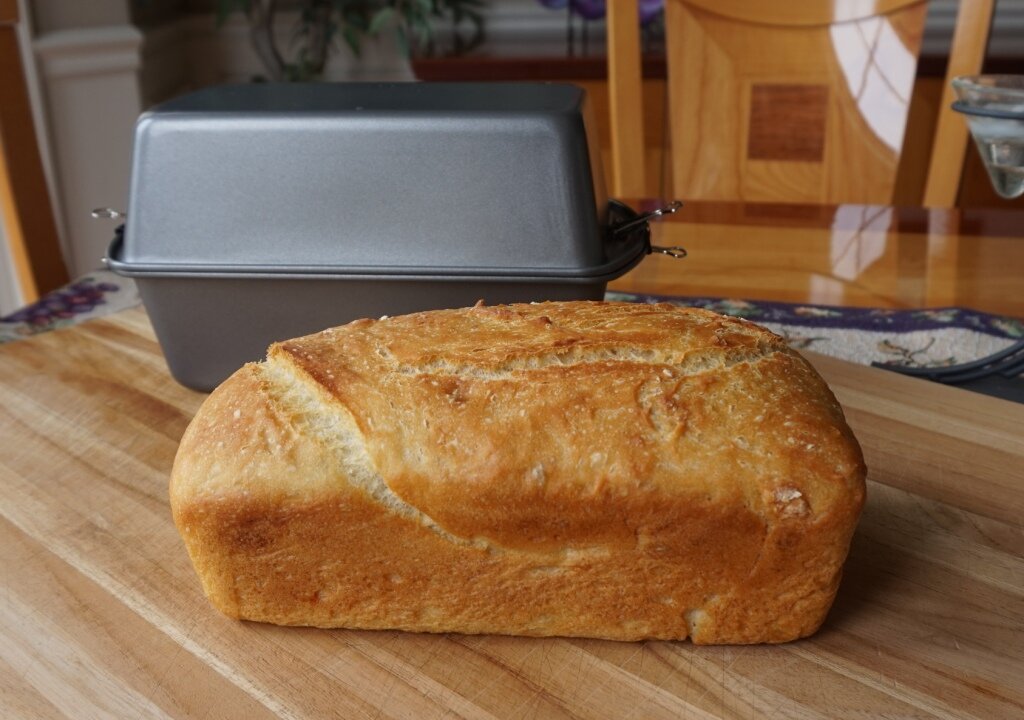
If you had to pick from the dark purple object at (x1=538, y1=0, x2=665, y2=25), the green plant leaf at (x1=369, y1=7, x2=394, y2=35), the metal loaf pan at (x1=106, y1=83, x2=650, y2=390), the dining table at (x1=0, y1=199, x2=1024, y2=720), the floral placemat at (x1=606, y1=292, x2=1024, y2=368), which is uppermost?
the metal loaf pan at (x1=106, y1=83, x2=650, y2=390)

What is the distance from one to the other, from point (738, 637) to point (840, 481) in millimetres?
158

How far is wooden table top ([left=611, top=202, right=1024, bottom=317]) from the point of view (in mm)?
1501

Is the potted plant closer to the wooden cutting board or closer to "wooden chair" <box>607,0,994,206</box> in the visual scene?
"wooden chair" <box>607,0,994,206</box>

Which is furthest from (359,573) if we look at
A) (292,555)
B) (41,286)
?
(41,286)

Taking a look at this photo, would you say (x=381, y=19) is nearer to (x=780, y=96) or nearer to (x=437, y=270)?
(x=780, y=96)

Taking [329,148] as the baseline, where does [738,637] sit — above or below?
below

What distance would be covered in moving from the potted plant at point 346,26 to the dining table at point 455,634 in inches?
90.7

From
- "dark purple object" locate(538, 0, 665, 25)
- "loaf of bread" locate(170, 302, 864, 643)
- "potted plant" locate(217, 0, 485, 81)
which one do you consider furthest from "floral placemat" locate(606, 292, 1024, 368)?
"potted plant" locate(217, 0, 485, 81)

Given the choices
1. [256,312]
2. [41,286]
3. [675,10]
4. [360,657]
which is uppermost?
[675,10]

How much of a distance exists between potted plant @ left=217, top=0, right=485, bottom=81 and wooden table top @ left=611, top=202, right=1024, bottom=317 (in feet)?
6.15

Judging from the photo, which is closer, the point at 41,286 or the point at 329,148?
the point at 329,148

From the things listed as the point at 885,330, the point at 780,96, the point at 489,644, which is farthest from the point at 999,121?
the point at 780,96

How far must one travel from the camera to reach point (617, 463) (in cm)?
78

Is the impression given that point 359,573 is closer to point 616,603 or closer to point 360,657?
point 360,657
